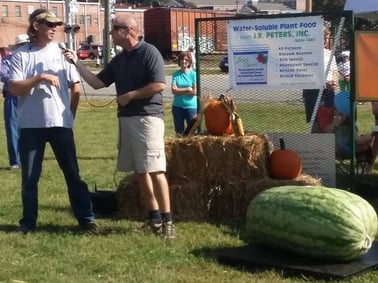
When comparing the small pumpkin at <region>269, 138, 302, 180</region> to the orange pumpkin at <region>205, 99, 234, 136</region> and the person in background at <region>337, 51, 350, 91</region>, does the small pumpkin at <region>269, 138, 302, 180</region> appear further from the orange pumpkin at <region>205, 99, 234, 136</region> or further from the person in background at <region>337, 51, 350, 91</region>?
the person in background at <region>337, 51, 350, 91</region>

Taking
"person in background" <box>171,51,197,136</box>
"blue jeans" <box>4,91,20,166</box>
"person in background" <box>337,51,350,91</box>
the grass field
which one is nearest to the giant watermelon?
the grass field

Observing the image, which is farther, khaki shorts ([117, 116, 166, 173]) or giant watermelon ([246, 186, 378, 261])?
khaki shorts ([117, 116, 166, 173])

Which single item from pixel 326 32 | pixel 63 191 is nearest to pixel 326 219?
pixel 326 32

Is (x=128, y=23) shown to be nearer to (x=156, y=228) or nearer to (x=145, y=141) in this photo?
(x=145, y=141)

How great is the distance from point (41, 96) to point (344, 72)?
394cm

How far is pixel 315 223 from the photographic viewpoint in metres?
6.39

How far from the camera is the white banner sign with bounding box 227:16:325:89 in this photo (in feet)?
28.9

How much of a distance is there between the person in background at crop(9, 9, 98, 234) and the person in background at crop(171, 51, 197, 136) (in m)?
4.59

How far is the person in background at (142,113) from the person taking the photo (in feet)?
23.9

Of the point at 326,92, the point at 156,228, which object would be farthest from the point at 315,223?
the point at 326,92

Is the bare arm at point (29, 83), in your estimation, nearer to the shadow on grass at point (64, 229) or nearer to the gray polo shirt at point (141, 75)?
the gray polo shirt at point (141, 75)

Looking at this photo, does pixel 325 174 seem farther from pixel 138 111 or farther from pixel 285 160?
pixel 138 111

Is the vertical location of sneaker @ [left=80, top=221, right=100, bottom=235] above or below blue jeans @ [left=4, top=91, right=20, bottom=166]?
below

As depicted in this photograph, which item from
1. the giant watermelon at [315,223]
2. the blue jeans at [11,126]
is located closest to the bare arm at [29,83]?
the giant watermelon at [315,223]
